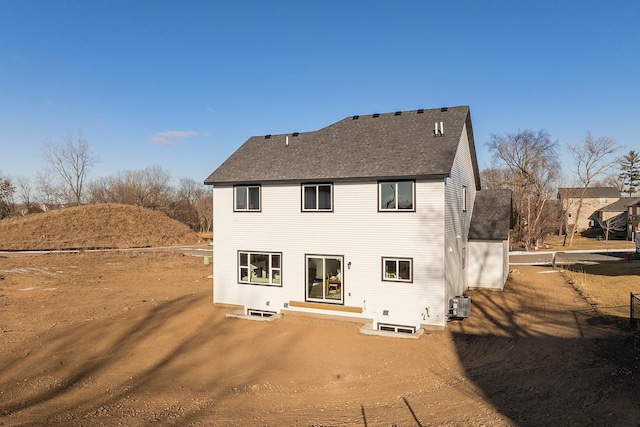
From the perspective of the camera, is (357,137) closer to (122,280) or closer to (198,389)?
(198,389)

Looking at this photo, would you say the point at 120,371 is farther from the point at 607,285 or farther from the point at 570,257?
the point at 570,257

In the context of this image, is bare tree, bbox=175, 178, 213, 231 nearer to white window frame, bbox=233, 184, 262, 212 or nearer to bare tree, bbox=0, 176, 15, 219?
bare tree, bbox=0, 176, 15, 219

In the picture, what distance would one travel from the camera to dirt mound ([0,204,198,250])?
48.4 metres

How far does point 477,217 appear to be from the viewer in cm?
2234

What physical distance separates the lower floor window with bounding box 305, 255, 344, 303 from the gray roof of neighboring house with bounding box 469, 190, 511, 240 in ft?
28.0

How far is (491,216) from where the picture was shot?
22125mm

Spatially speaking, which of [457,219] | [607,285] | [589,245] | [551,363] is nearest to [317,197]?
[457,219]

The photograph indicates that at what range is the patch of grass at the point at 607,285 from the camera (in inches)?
670

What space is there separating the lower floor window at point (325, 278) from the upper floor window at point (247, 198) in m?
3.34

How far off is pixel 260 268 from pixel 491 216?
12.5 m

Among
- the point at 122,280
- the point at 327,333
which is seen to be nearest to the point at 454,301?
the point at 327,333

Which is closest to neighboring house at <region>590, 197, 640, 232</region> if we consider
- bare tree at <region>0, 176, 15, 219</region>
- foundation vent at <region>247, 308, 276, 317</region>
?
foundation vent at <region>247, 308, 276, 317</region>

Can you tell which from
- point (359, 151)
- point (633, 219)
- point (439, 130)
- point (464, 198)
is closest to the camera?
point (439, 130)

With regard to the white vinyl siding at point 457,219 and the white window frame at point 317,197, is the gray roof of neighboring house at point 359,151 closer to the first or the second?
the white window frame at point 317,197
